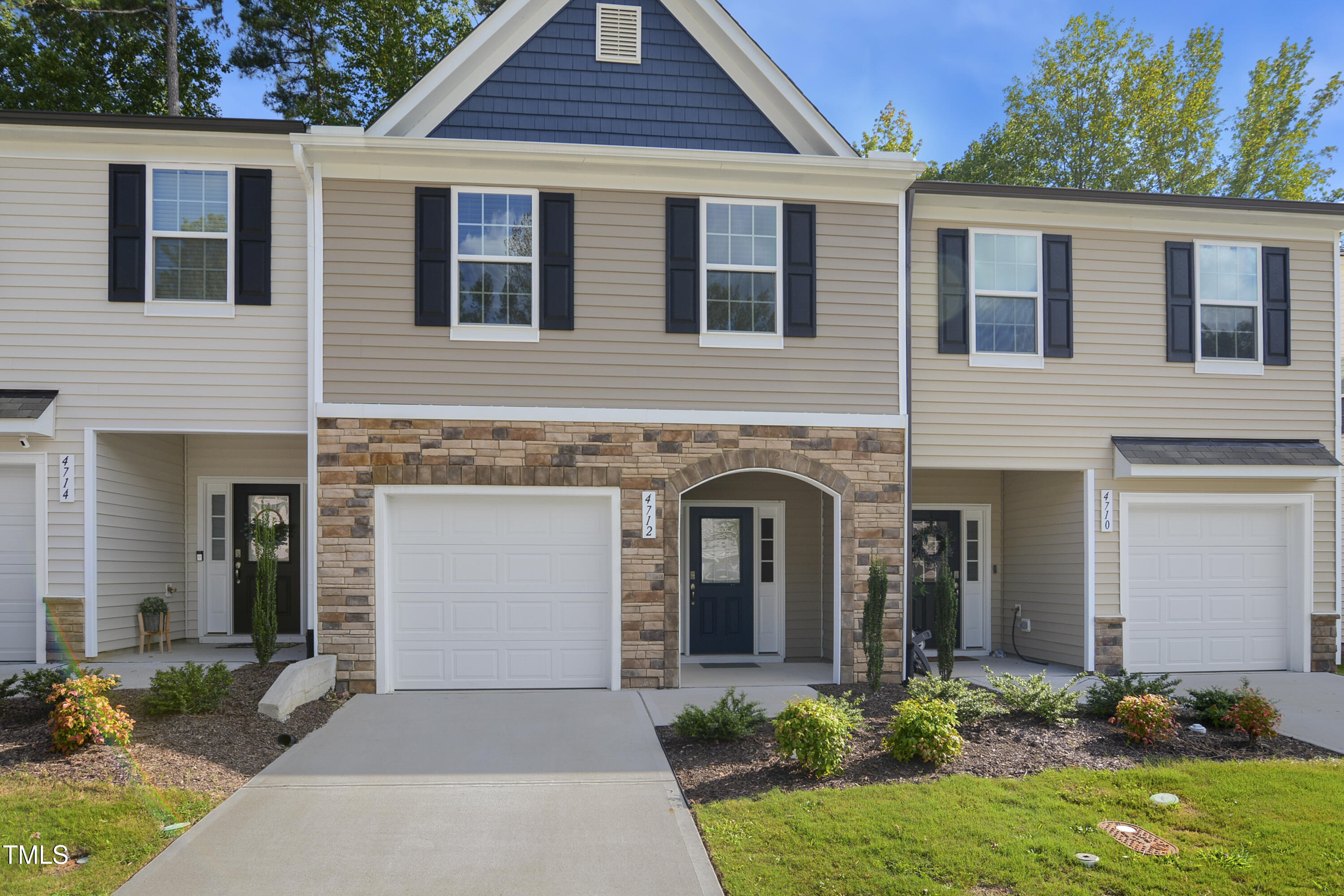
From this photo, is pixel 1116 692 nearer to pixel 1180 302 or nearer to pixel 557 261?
pixel 1180 302

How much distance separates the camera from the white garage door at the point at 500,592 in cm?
976

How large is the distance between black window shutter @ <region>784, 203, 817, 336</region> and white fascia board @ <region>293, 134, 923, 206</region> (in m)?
0.24

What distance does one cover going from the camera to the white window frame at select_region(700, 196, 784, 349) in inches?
397

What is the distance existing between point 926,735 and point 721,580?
18.5ft

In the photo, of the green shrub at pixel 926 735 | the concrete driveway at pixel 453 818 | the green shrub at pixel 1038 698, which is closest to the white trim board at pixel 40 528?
the concrete driveway at pixel 453 818

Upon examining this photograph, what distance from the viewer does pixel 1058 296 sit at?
1120 centimetres

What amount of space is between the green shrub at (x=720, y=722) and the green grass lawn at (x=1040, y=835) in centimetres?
123

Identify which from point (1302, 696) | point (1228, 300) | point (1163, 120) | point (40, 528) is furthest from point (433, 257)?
point (1163, 120)

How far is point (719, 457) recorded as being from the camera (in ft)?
32.9

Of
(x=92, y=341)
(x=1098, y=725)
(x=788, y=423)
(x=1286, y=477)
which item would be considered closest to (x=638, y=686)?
(x=788, y=423)

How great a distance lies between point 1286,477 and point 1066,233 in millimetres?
4282

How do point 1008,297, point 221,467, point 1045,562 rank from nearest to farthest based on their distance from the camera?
1. point 1008,297
2. point 221,467
3. point 1045,562

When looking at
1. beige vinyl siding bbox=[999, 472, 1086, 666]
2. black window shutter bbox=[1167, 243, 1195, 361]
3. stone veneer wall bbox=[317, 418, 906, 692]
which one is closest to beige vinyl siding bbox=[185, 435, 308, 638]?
stone veneer wall bbox=[317, 418, 906, 692]

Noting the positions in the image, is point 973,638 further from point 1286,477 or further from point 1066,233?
point 1066,233
